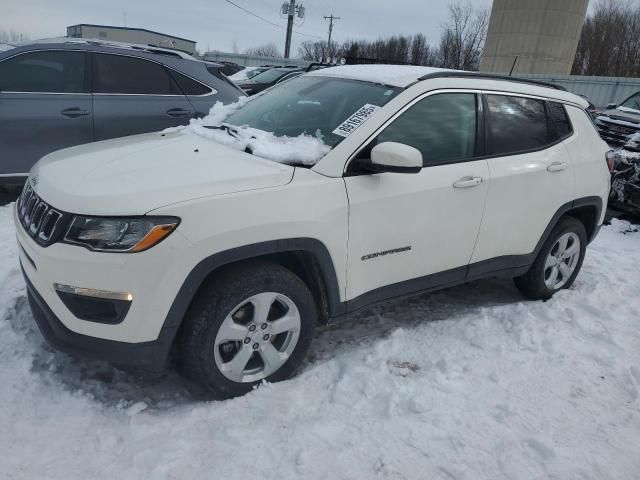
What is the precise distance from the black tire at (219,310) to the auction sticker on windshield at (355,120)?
0.87 m

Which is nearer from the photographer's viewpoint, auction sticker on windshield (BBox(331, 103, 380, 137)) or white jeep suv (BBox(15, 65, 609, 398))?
white jeep suv (BBox(15, 65, 609, 398))

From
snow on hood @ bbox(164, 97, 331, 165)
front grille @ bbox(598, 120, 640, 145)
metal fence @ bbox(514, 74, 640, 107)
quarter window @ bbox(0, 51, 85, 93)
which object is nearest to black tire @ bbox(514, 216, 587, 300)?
snow on hood @ bbox(164, 97, 331, 165)

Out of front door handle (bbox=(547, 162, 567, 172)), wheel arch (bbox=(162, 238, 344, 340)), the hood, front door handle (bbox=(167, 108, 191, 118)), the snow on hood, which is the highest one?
the snow on hood

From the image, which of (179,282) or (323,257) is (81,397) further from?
(323,257)

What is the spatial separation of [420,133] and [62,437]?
249 cm

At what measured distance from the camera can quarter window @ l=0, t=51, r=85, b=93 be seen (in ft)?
16.6

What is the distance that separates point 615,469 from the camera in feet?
7.99

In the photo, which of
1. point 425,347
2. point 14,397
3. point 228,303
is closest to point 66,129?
point 14,397

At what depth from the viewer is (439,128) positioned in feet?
10.6

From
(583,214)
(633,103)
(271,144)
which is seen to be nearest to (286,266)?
(271,144)

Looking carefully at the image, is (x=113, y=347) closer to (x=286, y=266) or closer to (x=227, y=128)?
(x=286, y=266)

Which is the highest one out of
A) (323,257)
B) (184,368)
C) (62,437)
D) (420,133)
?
(420,133)

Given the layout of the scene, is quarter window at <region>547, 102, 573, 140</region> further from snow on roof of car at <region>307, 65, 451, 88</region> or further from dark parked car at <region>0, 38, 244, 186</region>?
dark parked car at <region>0, 38, 244, 186</region>

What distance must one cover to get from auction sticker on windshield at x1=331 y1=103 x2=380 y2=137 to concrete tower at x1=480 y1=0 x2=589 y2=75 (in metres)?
33.3
